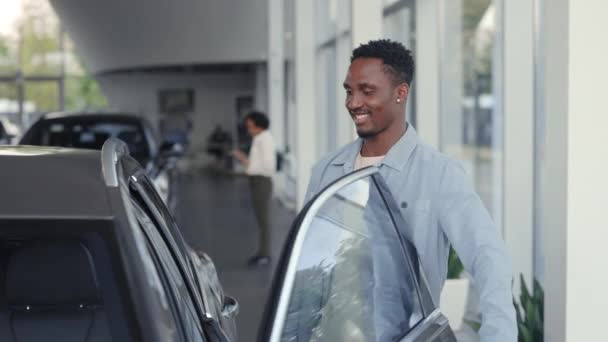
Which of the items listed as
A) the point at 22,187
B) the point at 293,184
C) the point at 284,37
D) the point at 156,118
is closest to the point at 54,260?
the point at 22,187

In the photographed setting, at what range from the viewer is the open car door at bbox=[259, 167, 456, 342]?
7.29 ft

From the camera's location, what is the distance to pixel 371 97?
10.7 ft

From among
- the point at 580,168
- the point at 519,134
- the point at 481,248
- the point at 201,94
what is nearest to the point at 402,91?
the point at 481,248

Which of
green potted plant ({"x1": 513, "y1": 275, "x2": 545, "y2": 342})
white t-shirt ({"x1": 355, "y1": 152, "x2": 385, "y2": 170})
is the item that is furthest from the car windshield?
white t-shirt ({"x1": 355, "y1": 152, "x2": 385, "y2": 170})

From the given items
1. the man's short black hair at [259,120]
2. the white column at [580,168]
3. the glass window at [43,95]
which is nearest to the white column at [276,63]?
the man's short black hair at [259,120]

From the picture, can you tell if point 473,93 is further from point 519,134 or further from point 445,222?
point 445,222

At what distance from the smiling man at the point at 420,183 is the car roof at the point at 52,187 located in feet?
2.92

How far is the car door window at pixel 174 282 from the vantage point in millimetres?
2615

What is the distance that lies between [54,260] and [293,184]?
61.2 ft

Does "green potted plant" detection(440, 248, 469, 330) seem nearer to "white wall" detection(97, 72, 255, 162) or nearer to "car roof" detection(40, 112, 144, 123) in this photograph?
"car roof" detection(40, 112, 144, 123)

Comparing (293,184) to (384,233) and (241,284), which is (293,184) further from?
(384,233)

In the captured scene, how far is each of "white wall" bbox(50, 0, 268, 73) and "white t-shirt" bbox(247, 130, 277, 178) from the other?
52.8 ft

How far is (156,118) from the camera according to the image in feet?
123

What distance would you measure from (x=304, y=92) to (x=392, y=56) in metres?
13.1
